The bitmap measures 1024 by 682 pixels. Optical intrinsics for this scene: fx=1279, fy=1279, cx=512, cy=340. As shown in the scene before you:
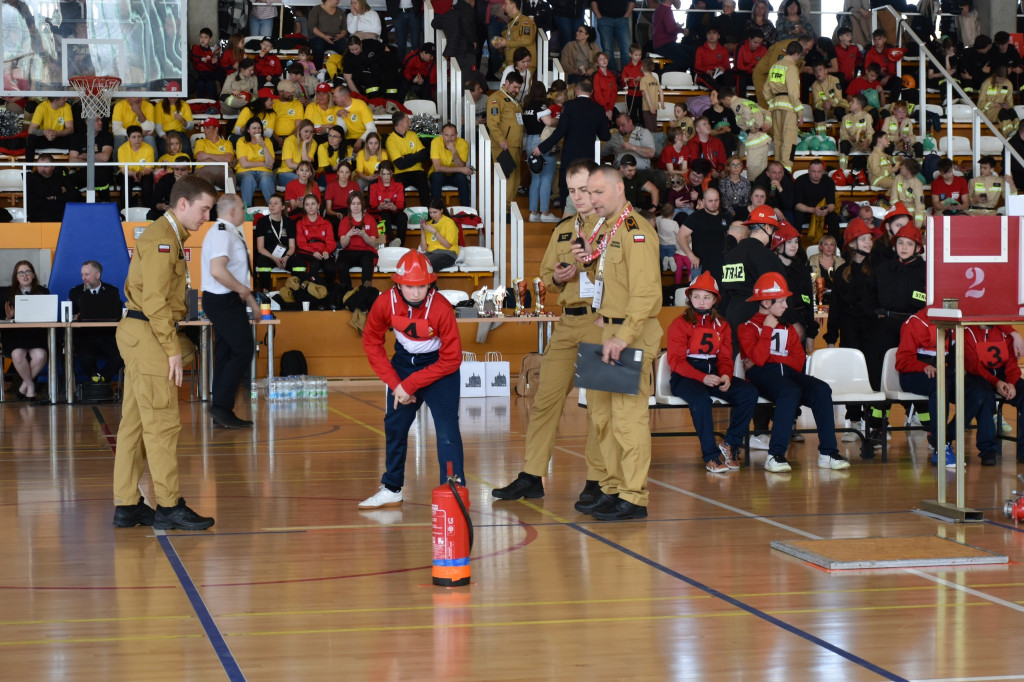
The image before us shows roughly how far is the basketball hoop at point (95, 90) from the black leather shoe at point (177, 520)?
1112 centimetres

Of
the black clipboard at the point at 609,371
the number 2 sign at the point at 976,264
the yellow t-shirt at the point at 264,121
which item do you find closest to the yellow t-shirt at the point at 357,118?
the yellow t-shirt at the point at 264,121

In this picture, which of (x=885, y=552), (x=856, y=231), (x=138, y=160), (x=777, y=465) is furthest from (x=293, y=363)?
(x=885, y=552)

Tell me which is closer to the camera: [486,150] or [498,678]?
[498,678]

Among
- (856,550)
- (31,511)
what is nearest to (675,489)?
(856,550)

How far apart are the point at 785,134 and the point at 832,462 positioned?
37.8ft

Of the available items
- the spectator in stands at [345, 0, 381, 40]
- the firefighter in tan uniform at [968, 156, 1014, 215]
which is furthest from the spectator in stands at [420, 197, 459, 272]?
the firefighter in tan uniform at [968, 156, 1014, 215]

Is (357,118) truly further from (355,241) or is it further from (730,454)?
(730,454)

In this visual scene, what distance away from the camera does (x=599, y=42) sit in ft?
73.6

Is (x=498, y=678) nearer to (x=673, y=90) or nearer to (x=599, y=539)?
(x=599, y=539)

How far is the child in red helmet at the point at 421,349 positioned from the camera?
277 inches

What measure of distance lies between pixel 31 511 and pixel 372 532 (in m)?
2.23

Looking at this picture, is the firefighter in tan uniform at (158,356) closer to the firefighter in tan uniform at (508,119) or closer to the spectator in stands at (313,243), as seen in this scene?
the spectator in stands at (313,243)

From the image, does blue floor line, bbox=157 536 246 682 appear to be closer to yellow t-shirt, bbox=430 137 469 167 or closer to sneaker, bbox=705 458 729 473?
sneaker, bbox=705 458 729 473

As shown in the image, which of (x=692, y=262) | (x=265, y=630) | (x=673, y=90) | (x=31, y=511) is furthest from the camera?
(x=673, y=90)
